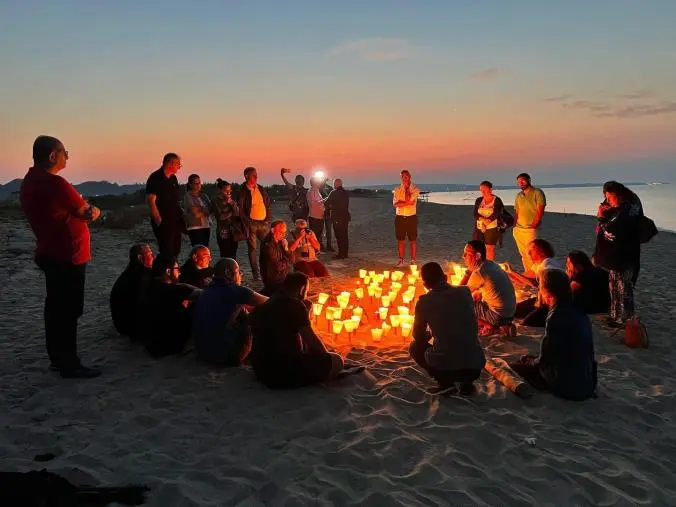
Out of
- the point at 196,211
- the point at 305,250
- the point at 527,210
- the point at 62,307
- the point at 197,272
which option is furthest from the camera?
the point at 305,250

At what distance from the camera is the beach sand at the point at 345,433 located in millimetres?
3176

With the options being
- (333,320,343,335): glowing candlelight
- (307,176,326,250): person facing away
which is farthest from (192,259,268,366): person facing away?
(307,176,326,250): person facing away

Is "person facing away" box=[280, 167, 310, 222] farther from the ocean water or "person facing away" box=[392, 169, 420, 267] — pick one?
the ocean water

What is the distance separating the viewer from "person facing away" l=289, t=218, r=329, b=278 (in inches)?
349

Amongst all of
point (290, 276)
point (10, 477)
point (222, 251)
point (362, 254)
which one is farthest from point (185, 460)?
point (362, 254)

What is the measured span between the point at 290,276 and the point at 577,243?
15773 millimetres

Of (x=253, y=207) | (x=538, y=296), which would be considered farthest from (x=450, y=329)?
(x=253, y=207)

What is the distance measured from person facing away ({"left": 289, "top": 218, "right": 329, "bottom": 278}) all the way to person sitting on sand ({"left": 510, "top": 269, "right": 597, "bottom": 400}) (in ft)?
17.2

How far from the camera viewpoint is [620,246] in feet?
19.7

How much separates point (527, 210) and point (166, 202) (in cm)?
628

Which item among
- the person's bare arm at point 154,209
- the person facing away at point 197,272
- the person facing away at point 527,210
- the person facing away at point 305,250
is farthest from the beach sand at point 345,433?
the person facing away at point 305,250

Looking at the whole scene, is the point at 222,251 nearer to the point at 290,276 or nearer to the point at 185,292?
the point at 185,292

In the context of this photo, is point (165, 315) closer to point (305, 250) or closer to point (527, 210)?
point (305, 250)

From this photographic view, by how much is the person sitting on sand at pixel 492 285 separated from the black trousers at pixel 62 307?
444 cm
